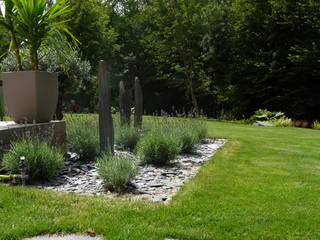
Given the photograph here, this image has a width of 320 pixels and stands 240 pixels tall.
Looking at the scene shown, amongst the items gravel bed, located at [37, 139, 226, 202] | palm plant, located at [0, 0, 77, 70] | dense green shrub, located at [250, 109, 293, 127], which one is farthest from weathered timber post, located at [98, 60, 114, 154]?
dense green shrub, located at [250, 109, 293, 127]

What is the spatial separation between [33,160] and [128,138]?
290cm

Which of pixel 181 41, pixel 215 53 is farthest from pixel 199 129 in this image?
pixel 181 41

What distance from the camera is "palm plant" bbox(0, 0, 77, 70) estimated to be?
20.9 ft

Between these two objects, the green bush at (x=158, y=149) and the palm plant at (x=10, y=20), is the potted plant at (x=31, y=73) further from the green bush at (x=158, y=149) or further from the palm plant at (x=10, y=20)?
the green bush at (x=158, y=149)

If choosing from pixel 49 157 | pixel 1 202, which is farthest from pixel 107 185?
pixel 1 202

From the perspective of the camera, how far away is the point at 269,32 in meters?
21.7

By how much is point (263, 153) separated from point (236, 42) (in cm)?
1569

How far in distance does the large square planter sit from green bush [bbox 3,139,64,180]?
45.7 inches

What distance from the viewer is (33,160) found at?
205 inches

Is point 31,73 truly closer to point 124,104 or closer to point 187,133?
point 187,133

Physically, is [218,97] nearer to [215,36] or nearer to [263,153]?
[215,36]

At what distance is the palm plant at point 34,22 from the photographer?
636 cm

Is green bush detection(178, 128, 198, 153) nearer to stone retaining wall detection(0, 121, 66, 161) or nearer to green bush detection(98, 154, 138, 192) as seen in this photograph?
stone retaining wall detection(0, 121, 66, 161)

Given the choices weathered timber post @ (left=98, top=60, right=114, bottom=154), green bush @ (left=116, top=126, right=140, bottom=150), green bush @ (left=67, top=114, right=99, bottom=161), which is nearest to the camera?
weathered timber post @ (left=98, top=60, right=114, bottom=154)
